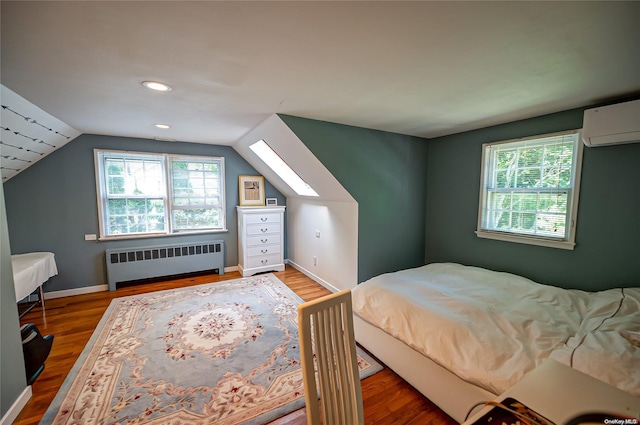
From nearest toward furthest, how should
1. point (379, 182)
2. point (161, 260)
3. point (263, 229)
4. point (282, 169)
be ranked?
point (379, 182) < point (161, 260) < point (282, 169) < point (263, 229)

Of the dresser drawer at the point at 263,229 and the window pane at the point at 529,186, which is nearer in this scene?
the window pane at the point at 529,186

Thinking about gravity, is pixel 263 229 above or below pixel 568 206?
below

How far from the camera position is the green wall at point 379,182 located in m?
Answer: 2.82

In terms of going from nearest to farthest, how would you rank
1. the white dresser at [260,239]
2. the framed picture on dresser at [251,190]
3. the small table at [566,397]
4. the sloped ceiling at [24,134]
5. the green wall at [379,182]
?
the small table at [566,397]
the sloped ceiling at [24,134]
the green wall at [379,182]
the white dresser at [260,239]
the framed picture on dresser at [251,190]

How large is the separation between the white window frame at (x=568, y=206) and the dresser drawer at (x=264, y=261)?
3.16 m

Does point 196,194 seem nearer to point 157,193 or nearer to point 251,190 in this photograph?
point 157,193

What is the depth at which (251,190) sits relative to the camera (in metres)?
4.52

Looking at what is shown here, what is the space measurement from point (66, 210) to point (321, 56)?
4079mm

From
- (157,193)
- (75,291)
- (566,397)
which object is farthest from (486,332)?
(75,291)

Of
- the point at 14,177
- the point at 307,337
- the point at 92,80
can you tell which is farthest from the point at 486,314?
the point at 14,177

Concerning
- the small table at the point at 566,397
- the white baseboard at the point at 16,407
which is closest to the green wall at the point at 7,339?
the white baseboard at the point at 16,407

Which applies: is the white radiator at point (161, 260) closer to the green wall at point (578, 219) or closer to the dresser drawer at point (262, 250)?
the dresser drawer at point (262, 250)

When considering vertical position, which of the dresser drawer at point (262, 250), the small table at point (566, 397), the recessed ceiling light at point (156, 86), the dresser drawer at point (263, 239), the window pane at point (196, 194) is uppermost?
the recessed ceiling light at point (156, 86)

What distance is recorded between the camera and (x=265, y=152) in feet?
12.6
